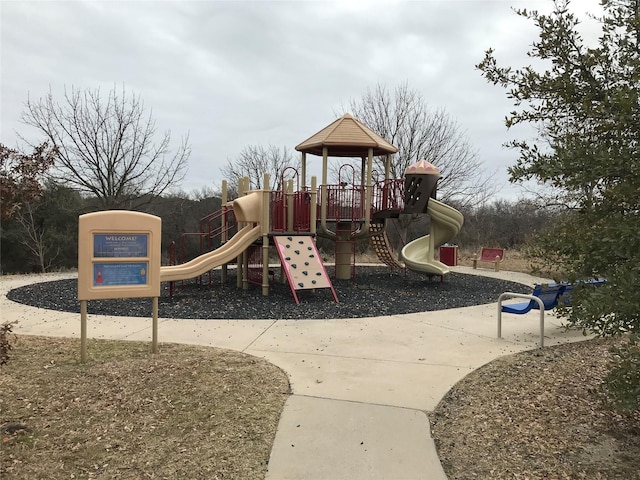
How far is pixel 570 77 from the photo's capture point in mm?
3143

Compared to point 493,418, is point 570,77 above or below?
above

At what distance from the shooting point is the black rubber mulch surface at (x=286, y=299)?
27.1ft

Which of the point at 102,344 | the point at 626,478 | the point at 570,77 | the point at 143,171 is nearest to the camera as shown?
the point at 626,478

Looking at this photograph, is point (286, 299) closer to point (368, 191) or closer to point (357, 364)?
point (368, 191)

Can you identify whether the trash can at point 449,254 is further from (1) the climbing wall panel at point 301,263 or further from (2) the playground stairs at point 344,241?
(1) the climbing wall panel at point 301,263

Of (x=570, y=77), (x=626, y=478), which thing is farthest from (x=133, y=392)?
(x=570, y=77)

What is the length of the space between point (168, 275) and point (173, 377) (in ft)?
18.2

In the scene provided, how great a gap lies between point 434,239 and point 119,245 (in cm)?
962

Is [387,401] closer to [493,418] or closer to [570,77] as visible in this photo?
[493,418]

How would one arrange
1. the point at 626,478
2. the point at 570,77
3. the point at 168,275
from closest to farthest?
the point at 626,478
the point at 570,77
the point at 168,275

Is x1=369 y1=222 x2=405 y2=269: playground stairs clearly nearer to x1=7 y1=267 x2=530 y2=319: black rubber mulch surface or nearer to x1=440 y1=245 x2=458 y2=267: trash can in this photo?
x1=7 y1=267 x2=530 y2=319: black rubber mulch surface

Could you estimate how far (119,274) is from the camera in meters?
5.56

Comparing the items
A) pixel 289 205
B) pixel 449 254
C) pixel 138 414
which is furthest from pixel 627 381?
pixel 449 254

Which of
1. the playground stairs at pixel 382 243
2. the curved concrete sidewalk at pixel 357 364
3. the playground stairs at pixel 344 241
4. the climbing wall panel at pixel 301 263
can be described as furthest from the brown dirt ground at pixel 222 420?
the playground stairs at pixel 382 243
